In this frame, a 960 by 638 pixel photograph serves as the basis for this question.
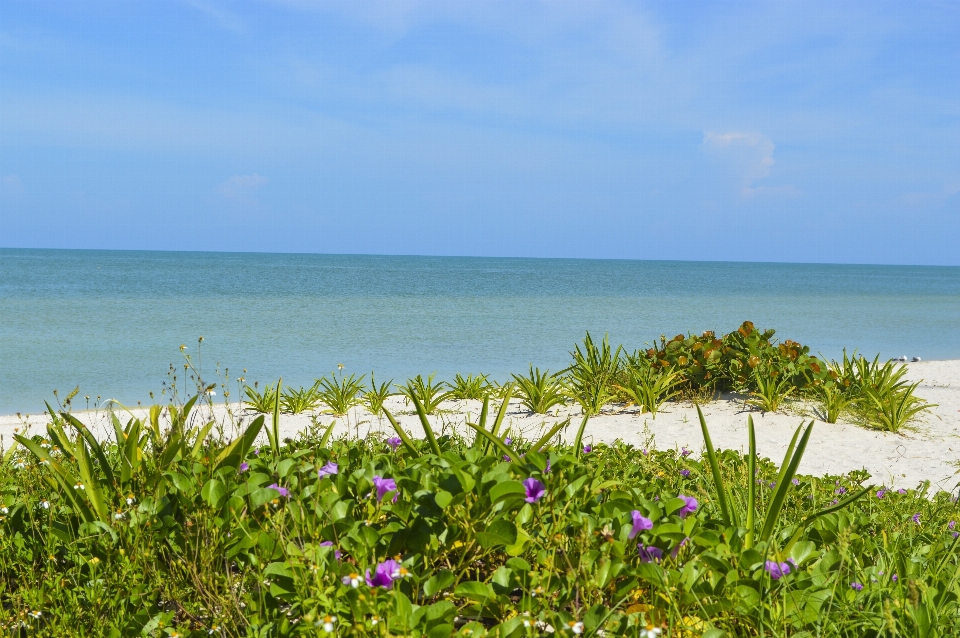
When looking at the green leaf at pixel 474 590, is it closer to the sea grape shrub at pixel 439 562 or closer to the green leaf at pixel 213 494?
the sea grape shrub at pixel 439 562

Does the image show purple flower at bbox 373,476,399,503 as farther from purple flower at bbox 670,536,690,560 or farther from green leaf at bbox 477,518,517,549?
purple flower at bbox 670,536,690,560

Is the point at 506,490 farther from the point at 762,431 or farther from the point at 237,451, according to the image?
the point at 762,431

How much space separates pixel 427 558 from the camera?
2164 millimetres

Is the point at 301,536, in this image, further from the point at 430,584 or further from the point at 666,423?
the point at 666,423

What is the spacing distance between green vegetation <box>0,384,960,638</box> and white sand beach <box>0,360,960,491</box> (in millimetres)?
2800

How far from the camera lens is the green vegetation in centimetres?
194

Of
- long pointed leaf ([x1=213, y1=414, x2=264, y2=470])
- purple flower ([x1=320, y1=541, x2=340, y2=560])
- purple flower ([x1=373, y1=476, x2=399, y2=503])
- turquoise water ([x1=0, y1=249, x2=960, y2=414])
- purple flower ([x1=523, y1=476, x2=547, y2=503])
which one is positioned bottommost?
turquoise water ([x1=0, y1=249, x2=960, y2=414])

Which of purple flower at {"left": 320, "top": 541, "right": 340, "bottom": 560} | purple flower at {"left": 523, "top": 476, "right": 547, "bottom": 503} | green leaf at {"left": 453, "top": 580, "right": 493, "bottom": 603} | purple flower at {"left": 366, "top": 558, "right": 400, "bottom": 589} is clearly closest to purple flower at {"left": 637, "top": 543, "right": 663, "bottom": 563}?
purple flower at {"left": 523, "top": 476, "right": 547, "bottom": 503}

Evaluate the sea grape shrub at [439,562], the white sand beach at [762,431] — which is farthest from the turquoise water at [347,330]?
the sea grape shrub at [439,562]

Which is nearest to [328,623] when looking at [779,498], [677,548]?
[677,548]

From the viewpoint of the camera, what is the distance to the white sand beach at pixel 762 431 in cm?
577

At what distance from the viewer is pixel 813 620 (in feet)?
6.37

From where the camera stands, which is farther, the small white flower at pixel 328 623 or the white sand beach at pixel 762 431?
the white sand beach at pixel 762 431

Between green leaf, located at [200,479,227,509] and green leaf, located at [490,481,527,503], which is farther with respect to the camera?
green leaf, located at [200,479,227,509]
